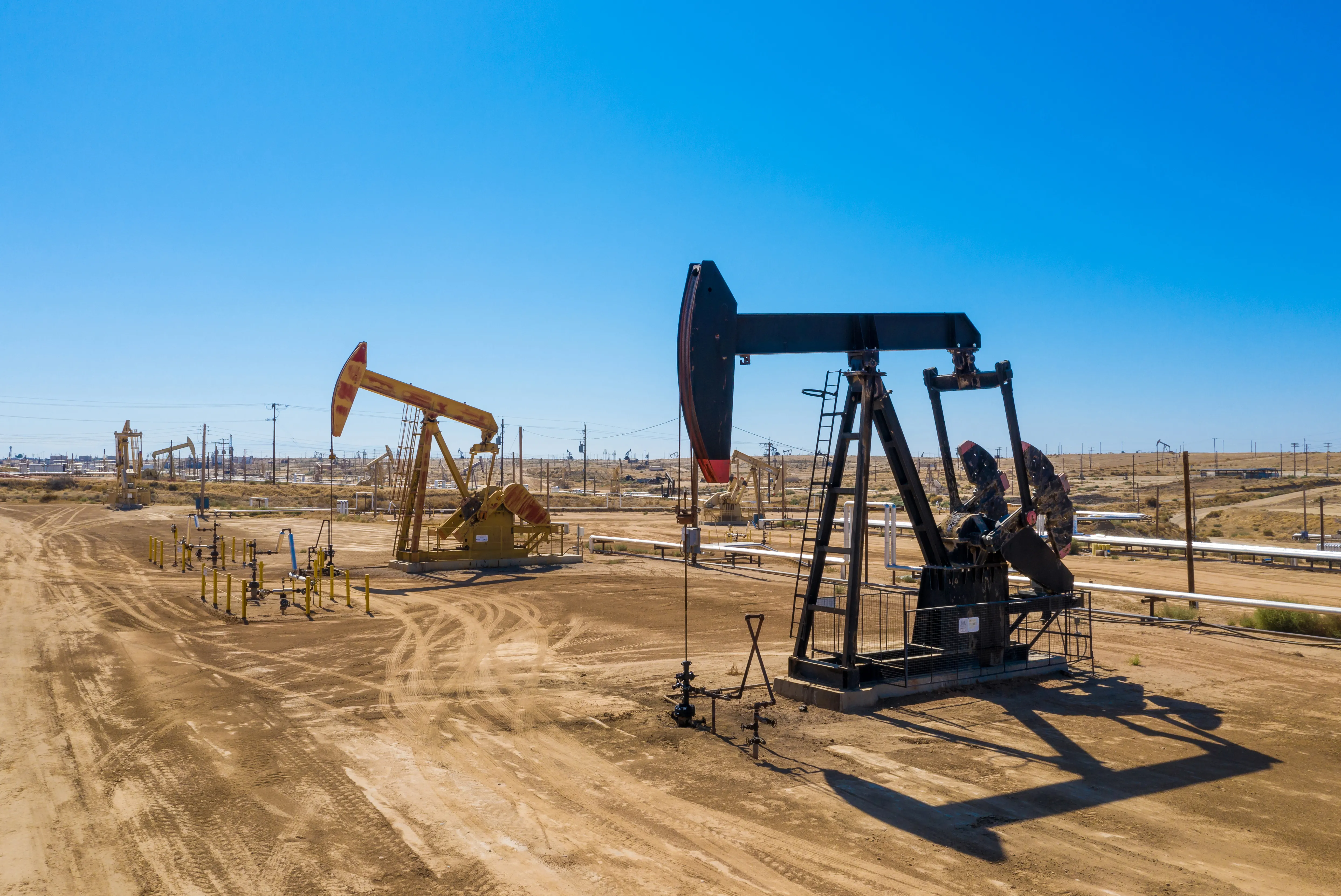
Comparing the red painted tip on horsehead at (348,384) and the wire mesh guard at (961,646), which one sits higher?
the red painted tip on horsehead at (348,384)

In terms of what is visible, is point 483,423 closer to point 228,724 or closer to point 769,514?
point 228,724

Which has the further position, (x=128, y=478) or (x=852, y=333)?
(x=128, y=478)

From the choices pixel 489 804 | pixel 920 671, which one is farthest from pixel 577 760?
pixel 920 671

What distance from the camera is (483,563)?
25.8 m

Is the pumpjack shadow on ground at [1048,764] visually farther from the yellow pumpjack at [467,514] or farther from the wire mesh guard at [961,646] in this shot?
the yellow pumpjack at [467,514]

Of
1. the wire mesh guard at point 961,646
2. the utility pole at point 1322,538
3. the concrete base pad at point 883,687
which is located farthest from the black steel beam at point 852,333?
the utility pole at point 1322,538

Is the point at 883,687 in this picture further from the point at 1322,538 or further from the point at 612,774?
the point at 1322,538

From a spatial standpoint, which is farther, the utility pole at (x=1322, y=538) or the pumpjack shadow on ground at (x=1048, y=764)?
the utility pole at (x=1322, y=538)

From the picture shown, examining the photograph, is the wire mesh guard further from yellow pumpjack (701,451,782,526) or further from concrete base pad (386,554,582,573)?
yellow pumpjack (701,451,782,526)

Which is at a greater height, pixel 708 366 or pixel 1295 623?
pixel 708 366

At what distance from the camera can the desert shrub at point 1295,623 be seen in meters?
15.3

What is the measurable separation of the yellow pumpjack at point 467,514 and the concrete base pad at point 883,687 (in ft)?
53.8

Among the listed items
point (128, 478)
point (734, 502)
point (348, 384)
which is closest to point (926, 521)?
point (348, 384)

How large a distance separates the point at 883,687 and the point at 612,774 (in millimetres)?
3987
